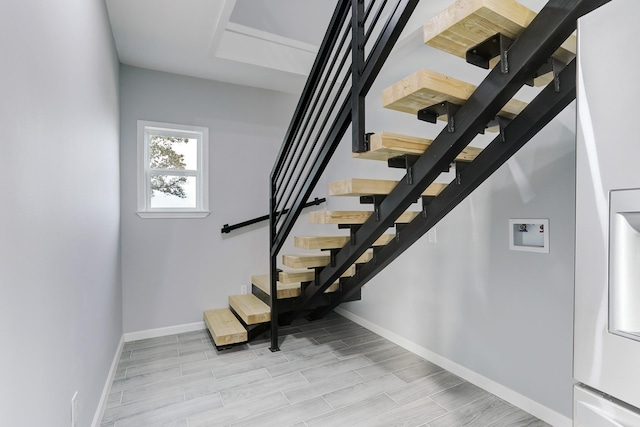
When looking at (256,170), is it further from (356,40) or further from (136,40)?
(356,40)

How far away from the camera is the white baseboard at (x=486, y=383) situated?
1.81 meters

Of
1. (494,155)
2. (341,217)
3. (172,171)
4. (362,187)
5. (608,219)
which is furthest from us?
(172,171)

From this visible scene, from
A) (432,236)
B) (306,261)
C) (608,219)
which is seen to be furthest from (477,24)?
(306,261)

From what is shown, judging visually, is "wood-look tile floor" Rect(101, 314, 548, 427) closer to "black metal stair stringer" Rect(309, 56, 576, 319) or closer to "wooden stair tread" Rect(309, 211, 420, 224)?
"black metal stair stringer" Rect(309, 56, 576, 319)

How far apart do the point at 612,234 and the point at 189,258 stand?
3413mm

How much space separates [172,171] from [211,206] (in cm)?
54

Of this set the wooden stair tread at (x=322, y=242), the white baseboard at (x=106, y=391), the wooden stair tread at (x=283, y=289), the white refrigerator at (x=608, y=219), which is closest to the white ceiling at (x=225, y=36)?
the wooden stair tread at (x=322, y=242)

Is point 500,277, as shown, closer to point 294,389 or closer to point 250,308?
point 294,389

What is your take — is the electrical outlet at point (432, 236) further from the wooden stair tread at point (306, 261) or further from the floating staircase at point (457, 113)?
the wooden stair tread at point (306, 261)

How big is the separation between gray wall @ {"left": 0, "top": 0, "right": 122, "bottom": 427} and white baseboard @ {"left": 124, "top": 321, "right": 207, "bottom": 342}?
112 centimetres

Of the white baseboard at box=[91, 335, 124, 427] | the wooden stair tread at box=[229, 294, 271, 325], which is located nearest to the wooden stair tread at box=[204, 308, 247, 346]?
the wooden stair tread at box=[229, 294, 271, 325]

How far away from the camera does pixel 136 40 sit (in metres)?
2.68

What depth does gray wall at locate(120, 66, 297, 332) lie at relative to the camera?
10.3ft

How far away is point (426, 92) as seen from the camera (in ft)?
4.31
